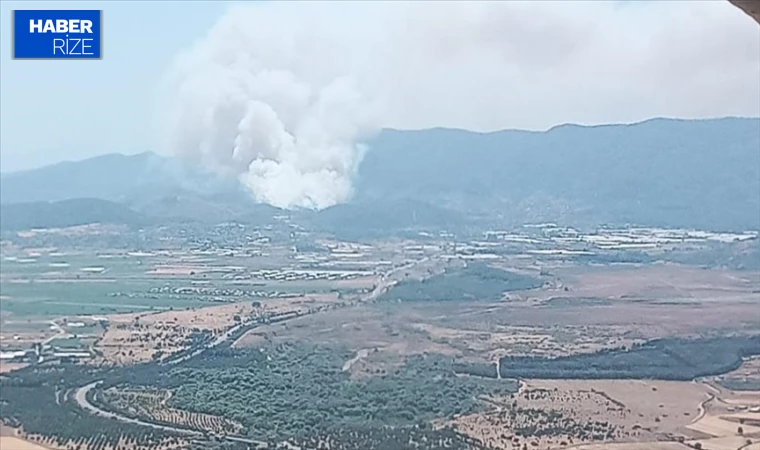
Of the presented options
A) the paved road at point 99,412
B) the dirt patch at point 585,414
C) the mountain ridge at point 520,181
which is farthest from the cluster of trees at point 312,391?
the mountain ridge at point 520,181

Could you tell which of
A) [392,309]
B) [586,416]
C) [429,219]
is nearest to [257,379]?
[586,416]

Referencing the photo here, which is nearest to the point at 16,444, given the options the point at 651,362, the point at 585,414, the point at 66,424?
the point at 66,424

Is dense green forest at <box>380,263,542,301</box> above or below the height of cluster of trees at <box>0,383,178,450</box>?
above

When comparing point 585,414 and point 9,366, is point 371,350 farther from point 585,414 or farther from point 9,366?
point 9,366

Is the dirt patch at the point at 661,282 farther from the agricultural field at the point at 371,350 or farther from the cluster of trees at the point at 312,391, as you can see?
the cluster of trees at the point at 312,391

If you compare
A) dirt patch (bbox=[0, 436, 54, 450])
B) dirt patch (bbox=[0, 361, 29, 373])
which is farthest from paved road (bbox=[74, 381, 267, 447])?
dirt patch (bbox=[0, 361, 29, 373])

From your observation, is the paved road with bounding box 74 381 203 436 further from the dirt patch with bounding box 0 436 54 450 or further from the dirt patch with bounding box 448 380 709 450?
the dirt patch with bounding box 448 380 709 450

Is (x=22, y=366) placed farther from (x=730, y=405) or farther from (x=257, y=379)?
(x=730, y=405)
